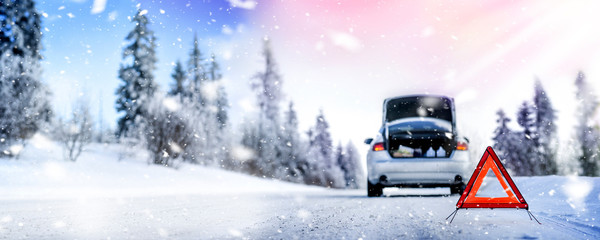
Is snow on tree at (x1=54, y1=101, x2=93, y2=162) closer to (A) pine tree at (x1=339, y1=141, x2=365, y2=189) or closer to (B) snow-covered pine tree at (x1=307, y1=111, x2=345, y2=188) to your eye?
(B) snow-covered pine tree at (x1=307, y1=111, x2=345, y2=188)

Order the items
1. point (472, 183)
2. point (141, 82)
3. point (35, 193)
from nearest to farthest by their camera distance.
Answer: point (472, 183) → point (35, 193) → point (141, 82)

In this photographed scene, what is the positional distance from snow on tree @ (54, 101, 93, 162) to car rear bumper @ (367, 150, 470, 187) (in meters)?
15.5

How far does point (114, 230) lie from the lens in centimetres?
670

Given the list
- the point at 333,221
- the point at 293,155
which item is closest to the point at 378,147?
the point at 333,221

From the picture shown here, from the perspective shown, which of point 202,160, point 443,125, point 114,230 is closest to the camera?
point 114,230

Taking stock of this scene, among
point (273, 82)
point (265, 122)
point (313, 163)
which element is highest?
point (273, 82)

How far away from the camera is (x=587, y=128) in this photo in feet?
207

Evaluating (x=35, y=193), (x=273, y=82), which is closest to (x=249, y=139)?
(x=273, y=82)

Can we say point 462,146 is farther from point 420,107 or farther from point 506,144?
point 506,144

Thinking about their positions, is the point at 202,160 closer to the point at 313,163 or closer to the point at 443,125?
the point at 443,125

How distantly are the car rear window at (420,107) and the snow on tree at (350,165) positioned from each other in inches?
2831

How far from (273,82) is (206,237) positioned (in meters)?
59.8

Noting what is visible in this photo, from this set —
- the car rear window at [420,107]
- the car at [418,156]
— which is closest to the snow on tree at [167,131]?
the car rear window at [420,107]

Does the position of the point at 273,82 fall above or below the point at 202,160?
above
